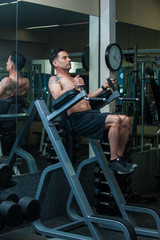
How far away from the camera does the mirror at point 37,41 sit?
370cm

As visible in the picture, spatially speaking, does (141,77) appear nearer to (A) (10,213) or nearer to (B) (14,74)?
(B) (14,74)

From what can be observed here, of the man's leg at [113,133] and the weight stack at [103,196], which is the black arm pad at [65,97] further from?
the weight stack at [103,196]

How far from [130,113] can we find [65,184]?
5.06 feet

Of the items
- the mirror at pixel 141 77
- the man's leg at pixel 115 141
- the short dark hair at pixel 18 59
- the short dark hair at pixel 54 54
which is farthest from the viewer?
the mirror at pixel 141 77

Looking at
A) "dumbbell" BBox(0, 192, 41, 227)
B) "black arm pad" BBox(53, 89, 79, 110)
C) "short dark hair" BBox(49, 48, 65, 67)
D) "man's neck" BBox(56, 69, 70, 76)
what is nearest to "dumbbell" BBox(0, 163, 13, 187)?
"dumbbell" BBox(0, 192, 41, 227)

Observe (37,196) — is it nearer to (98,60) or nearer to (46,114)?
(46,114)

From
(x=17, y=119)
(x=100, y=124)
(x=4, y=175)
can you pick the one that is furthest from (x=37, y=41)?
(x=4, y=175)

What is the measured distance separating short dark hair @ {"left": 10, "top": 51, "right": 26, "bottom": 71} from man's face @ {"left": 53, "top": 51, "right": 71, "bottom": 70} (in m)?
0.32

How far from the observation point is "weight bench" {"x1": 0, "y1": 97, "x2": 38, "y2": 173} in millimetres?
3699

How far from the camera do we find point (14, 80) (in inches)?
148

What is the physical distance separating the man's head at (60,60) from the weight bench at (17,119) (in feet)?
1.42

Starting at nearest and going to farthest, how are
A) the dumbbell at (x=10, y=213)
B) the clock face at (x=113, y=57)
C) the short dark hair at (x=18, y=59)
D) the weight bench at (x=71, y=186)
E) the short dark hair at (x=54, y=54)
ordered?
the dumbbell at (x=10, y=213) < the weight bench at (x=71, y=186) < the short dark hair at (x=18, y=59) < the short dark hair at (x=54, y=54) < the clock face at (x=113, y=57)

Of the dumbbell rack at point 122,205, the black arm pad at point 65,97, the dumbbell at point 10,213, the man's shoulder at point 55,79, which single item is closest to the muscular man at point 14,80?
the man's shoulder at point 55,79

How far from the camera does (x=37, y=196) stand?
12.1ft
